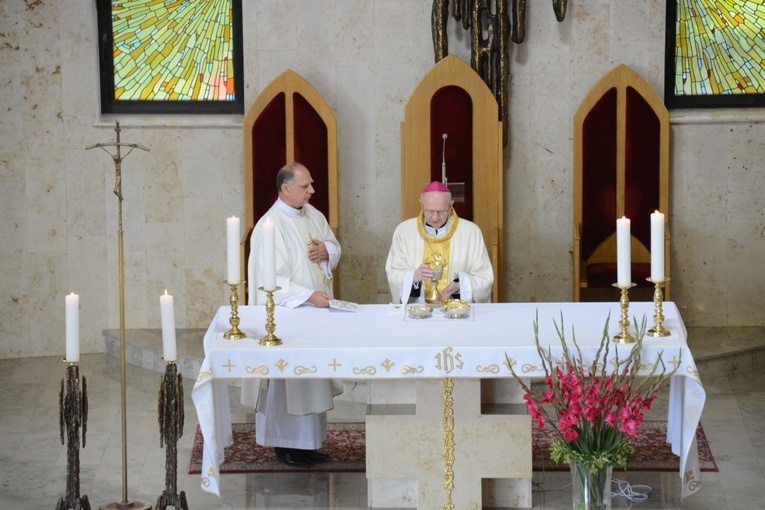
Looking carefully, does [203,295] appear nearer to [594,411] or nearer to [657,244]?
[657,244]

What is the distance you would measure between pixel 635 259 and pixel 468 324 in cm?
360

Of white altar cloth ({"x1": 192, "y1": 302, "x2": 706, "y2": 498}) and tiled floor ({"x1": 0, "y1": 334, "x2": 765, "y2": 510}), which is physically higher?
white altar cloth ({"x1": 192, "y1": 302, "x2": 706, "y2": 498})

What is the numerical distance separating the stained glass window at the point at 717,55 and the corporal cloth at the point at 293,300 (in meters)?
3.72

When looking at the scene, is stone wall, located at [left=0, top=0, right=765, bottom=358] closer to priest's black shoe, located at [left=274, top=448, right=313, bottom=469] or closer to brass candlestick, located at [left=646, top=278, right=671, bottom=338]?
priest's black shoe, located at [left=274, top=448, right=313, bottom=469]

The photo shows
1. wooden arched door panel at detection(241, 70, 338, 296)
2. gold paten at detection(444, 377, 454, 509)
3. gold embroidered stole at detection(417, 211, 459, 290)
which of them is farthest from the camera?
wooden arched door panel at detection(241, 70, 338, 296)

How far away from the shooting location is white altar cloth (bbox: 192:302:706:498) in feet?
17.7

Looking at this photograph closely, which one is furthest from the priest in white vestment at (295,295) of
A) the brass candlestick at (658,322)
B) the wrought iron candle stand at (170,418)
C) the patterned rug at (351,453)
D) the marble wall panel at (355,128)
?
the marble wall panel at (355,128)

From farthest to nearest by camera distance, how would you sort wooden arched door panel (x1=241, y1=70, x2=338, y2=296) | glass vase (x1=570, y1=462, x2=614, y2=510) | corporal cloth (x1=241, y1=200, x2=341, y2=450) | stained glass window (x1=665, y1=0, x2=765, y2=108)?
stained glass window (x1=665, y1=0, x2=765, y2=108)
wooden arched door panel (x1=241, y1=70, x2=338, y2=296)
corporal cloth (x1=241, y1=200, x2=341, y2=450)
glass vase (x1=570, y1=462, x2=614, y2=510)

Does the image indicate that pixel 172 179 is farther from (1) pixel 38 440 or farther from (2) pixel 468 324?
(2) pixel 468 324

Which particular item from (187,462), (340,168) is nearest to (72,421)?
(187,462)

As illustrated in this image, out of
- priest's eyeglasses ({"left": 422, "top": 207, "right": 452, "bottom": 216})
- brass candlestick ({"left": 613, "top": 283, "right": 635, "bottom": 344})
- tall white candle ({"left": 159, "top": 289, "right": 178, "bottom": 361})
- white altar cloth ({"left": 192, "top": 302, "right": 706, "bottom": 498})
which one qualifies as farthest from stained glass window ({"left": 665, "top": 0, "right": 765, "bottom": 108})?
tall white candle ({"left": 159, "top": 289, "right": 178, "bottom": 361})

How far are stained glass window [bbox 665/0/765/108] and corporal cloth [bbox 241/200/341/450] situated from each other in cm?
372

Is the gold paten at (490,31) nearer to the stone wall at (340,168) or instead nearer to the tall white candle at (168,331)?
the stone wall at (340,168)

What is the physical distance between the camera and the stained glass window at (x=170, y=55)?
955 cm
